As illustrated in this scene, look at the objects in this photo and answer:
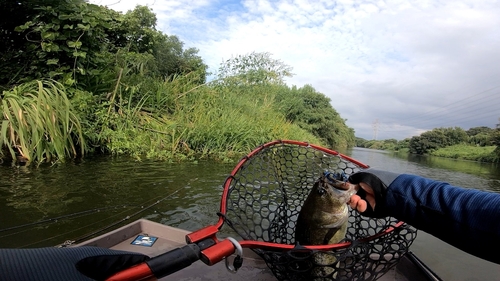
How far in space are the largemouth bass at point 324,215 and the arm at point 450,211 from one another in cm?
37

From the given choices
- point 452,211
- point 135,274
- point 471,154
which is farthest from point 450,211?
point 471,154

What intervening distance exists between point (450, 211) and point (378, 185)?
12.9 inches

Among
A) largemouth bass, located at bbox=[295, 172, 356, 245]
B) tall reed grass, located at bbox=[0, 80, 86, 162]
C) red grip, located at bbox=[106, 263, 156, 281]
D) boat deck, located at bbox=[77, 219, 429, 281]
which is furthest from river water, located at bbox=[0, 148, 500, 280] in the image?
red grip, located at bbox=[106, 263, 156, 281]

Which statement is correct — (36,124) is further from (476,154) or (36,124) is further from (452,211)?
(476,154)

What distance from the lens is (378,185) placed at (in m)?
1.46

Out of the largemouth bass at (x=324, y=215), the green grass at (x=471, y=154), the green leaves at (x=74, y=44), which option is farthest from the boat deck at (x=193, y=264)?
the green grass at (x=471, y=154)

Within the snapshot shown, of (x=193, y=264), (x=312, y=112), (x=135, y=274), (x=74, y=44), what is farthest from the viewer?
(x=312, y=112)

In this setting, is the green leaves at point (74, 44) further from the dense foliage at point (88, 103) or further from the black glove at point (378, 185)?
the black glove at point (378, 185)

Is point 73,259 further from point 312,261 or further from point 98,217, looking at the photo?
point 98,217

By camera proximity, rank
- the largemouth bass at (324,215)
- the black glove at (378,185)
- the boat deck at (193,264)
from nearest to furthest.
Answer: the black glove at (378,185) → the largemouth bass at (324,215) → the boat deck at (193,264)

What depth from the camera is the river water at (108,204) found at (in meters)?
3.21

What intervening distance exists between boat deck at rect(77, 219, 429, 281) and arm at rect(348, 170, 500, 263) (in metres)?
0.99

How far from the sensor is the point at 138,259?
3.51 ft

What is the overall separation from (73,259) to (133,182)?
4.84m
